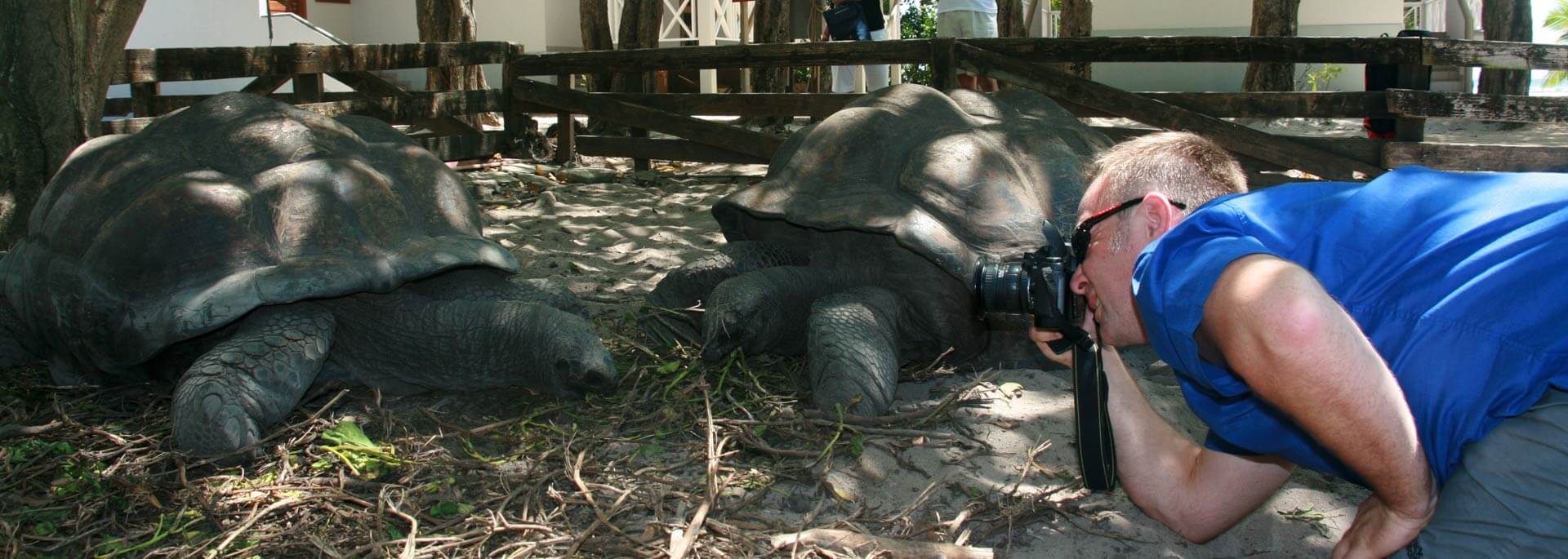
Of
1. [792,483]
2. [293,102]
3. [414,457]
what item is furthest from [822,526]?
[293,102]

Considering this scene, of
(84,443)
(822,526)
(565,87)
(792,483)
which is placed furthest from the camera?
(565,87)

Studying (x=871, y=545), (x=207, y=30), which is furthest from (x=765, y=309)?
(x=207, y=30)

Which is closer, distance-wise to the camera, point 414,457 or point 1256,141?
point 414,457

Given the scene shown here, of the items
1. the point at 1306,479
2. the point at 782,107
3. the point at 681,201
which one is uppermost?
the point at 782,107

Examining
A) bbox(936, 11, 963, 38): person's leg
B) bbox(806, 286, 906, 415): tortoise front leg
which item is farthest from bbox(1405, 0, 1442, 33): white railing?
bbox(806, 286, 906, 415): tortoise front leg

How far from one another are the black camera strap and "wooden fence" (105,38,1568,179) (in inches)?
172

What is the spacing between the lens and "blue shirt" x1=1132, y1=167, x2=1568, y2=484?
1.62m

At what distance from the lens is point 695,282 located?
4.00m

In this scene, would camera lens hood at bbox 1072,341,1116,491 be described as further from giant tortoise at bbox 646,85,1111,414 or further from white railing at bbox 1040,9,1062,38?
white railing at bbox 1040,9,1062,38

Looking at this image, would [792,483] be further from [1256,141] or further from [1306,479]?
[1256,141]

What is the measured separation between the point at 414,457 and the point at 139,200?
125cm

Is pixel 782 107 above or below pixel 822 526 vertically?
above

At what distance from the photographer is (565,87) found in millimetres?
8430

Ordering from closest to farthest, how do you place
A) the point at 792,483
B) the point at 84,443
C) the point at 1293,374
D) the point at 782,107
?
the point at 1293,374, the point at 792,483, the point at 84,443, the point at 782,107
